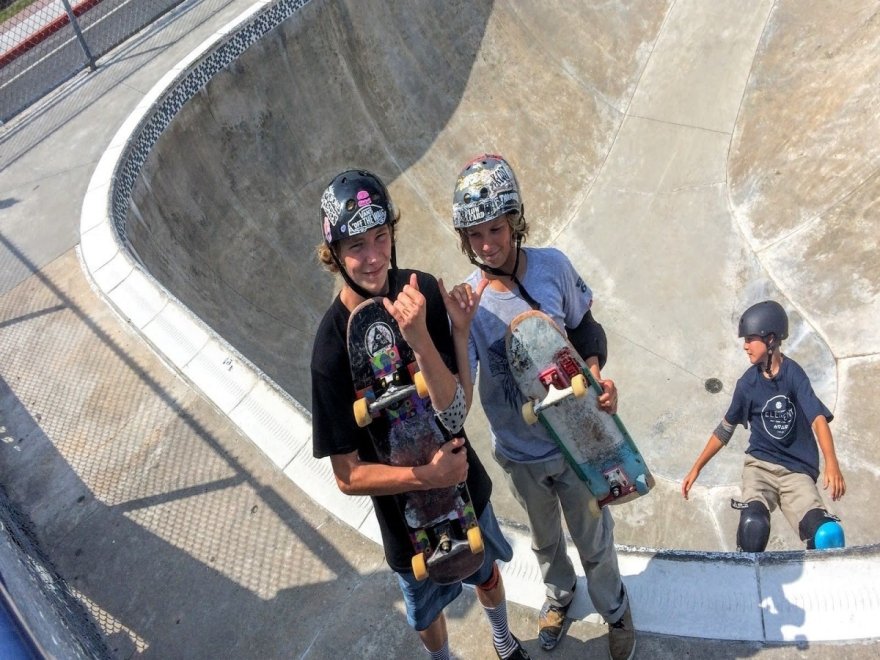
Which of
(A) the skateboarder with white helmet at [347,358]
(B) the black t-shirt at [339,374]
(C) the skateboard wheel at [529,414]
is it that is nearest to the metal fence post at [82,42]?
(A) the skateboarder with white helmet at [347,358]

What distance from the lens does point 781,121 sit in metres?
9.50

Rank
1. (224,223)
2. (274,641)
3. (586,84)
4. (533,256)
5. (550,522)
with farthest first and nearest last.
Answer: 1. (586,84)
2. (224,223)
3. (274,641)
4. (550,522)
5. (533,256)

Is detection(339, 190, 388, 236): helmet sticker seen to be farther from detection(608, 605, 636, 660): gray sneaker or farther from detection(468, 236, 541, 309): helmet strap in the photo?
detection(608, 605, 636, 660): gray sneaker

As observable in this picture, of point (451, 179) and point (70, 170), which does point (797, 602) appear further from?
point (70, 170)

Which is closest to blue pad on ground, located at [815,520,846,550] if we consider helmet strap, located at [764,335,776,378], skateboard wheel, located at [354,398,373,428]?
helmet strap, located at [764,335,776,378]

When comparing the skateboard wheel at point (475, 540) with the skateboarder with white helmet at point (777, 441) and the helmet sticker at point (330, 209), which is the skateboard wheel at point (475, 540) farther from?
the skateboarder with white helmet at point (777, 441)

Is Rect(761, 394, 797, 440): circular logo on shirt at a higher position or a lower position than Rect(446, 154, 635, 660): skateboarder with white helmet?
lower

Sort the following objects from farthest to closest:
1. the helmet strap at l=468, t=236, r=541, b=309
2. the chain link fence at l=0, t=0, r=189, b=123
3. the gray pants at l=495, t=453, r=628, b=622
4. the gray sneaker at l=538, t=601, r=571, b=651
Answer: the chain link fence at l=0, t=0, r=189, b=123
the gray sneaker at l=538, t=601, r=571, b=651
the gray pants at l=495, t=453, r=628, b=622
the helmet strap at l=468, t=236, r=541, b=309

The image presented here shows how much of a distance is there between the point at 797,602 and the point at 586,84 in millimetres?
9357

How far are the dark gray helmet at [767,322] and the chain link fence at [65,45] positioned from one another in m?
10.9

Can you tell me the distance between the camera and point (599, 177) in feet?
34.7

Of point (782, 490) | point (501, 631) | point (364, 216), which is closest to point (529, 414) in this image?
point (364, 216)

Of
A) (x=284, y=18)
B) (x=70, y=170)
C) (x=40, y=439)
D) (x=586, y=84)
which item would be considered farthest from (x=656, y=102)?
(x=40, y=439)

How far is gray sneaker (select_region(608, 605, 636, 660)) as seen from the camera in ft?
11.0
